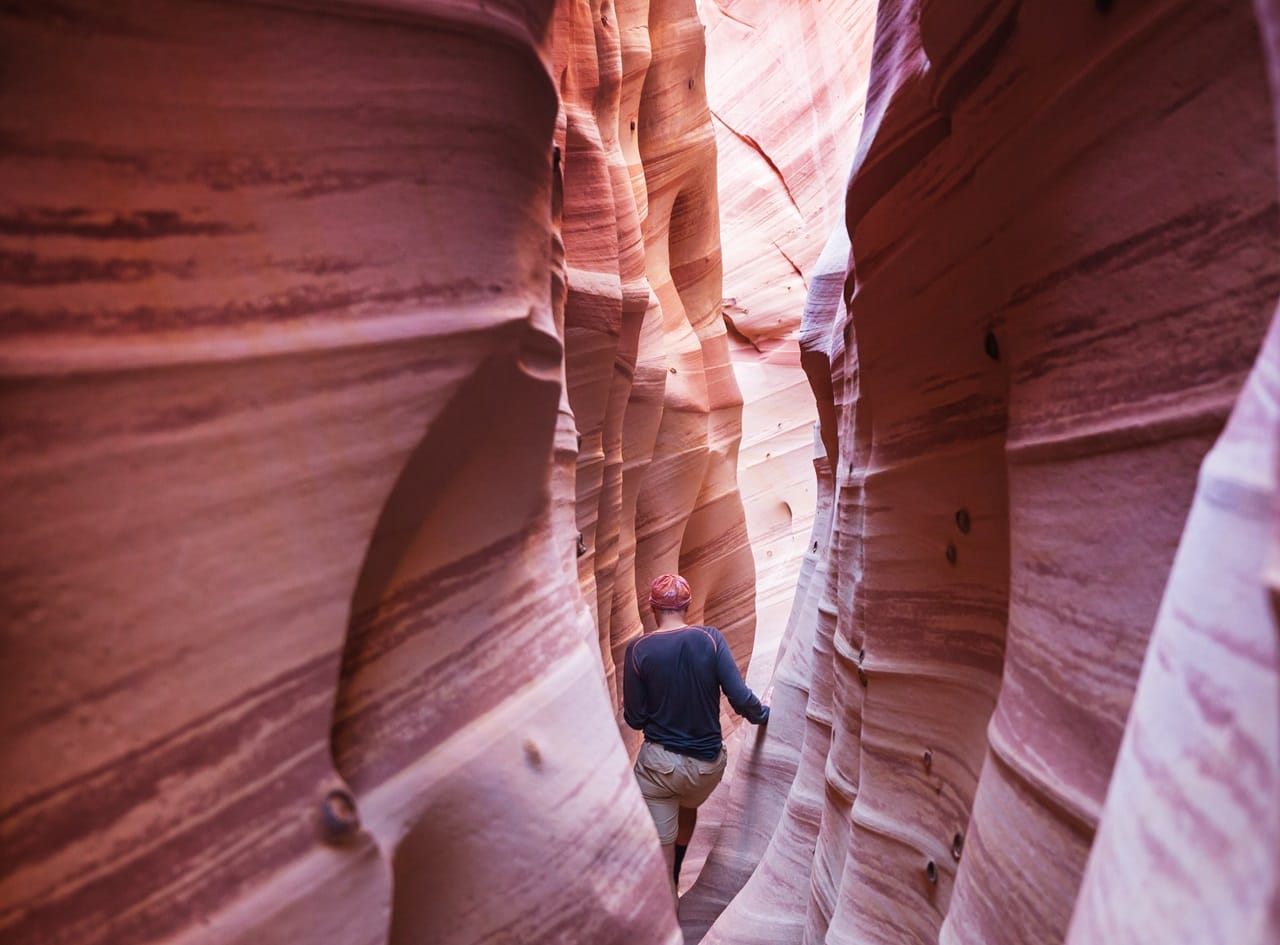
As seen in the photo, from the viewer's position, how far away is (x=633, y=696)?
2.92m

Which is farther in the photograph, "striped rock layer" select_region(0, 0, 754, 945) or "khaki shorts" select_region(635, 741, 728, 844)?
"khaki shorts" select_region(635, 741, 728, 844)

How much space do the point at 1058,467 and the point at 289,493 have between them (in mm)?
920

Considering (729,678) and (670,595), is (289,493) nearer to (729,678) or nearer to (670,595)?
(670,595)

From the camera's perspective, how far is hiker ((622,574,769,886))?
2.85 m

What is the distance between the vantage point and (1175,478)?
3.36 ft

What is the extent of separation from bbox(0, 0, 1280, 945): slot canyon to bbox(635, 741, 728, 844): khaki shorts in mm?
1234

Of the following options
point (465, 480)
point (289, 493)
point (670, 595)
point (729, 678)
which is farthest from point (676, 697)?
point (289, 493)

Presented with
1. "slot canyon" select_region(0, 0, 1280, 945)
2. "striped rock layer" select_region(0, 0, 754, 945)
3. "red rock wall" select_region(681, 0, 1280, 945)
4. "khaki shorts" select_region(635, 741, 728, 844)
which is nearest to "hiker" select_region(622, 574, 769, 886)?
"khaki shorts" select_region(635, 741, 728, 844)

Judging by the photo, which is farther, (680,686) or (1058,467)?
(680,686)

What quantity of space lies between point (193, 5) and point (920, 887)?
1.80 m

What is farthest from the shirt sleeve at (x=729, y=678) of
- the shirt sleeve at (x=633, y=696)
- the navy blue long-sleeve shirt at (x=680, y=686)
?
the shirt sleeve at (x=633, y=696)

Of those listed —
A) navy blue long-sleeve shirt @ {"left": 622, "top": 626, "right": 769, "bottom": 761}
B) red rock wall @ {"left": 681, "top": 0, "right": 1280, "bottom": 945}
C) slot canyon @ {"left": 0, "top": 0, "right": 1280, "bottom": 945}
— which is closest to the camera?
red rock wall @ {"left": 681, "top": 0, "right": 1280, "bottom": 945}

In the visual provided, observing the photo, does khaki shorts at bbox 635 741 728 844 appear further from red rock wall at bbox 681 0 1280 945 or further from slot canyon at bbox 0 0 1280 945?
slot canyon at bbox 0 0 1280 945

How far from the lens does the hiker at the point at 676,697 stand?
2.85 metres
